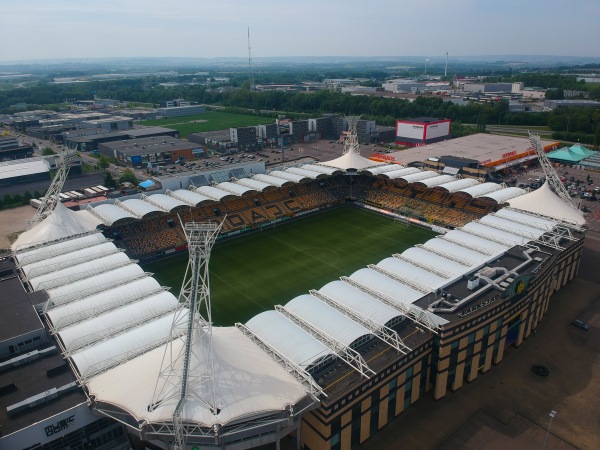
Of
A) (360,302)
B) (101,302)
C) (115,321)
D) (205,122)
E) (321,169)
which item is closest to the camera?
(115,321)

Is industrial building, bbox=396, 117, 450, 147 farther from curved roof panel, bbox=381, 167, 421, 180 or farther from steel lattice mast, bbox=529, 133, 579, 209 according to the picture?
steel lattice mast, bbox=529, 133, 579, 209

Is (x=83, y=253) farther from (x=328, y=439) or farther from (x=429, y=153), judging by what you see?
(x=429, y=153)

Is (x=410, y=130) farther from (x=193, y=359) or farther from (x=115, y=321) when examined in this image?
(x=193, y=359)

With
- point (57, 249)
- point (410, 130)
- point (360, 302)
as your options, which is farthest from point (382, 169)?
point (57, 249)

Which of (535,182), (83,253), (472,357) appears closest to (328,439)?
(472,357)

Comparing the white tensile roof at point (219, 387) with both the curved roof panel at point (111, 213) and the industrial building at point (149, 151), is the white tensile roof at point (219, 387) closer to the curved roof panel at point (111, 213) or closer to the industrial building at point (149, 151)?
the curved roof panel at point (111, 213)

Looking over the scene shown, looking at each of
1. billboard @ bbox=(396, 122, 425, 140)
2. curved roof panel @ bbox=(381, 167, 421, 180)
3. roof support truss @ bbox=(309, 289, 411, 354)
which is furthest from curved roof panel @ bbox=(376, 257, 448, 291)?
billboard @ bbox=(396, 122, 425, 140)
